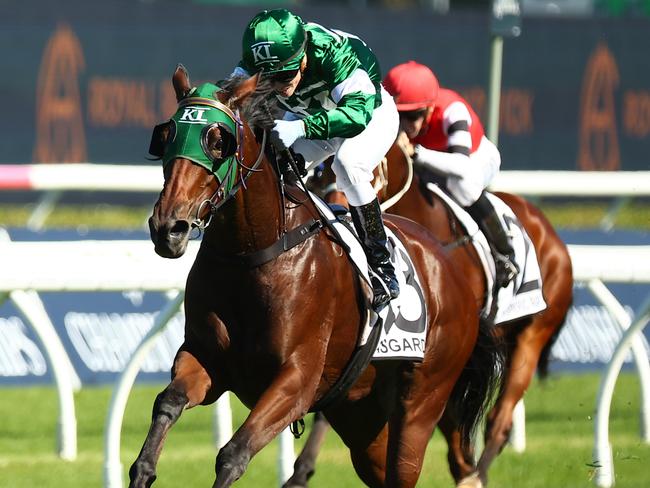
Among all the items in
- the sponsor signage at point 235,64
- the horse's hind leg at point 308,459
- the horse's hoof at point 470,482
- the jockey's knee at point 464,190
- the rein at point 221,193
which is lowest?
the sponsor signage at point 235,64

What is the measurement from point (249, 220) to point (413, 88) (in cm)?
207

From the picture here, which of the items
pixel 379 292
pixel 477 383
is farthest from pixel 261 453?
pixel 379 292

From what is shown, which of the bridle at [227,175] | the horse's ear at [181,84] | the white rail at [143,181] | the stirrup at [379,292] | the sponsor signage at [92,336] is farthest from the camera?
the white rail at [143,181]

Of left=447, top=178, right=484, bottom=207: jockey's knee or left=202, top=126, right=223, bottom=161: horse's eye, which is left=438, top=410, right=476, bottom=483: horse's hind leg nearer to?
left=447, top=178, right=484, bottom=207: jockey's knee

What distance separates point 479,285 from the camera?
19.9 feet

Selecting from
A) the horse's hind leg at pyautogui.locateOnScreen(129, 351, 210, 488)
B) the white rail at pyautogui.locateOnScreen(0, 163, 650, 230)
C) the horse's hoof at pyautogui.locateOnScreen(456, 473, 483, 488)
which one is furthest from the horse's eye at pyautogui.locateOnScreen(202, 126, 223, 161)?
the white rail at pyautogui.locateOnScreen(0, 163, 650, 230)

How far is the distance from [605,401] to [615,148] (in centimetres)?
863

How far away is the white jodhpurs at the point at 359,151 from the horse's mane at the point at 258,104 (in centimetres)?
54

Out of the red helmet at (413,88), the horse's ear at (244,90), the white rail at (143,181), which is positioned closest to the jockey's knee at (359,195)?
the horse's ear at (244,90)

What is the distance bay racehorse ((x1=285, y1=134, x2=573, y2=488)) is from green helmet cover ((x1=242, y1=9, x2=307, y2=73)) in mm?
1295

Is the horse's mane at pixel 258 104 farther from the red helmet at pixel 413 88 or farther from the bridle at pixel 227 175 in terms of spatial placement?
the red helmet at pixel 413 88

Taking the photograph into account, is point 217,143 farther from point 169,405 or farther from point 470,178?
point 470,178

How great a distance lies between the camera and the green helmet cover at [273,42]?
4254 mm

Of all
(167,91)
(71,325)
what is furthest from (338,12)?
(71,325)
